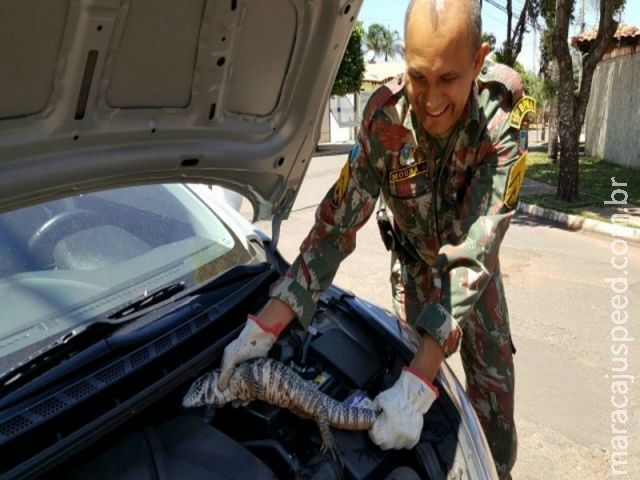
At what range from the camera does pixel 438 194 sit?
1972 millimetres

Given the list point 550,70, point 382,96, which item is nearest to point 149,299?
point 382,96

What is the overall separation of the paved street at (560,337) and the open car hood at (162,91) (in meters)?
1.72

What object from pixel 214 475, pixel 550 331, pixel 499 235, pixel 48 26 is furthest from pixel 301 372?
pixel 550 331

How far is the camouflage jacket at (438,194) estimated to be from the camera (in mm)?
1622

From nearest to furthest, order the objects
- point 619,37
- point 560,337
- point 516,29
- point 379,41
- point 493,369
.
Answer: point 493,369
point 560,337
point 619,37
point 516,29
point 379,41

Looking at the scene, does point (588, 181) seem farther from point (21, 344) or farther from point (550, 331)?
point (21, 344)

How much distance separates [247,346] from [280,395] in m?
0.15

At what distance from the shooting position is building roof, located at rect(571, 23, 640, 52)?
1182cm

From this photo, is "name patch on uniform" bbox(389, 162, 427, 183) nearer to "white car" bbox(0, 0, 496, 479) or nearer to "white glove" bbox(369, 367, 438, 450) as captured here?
"white car" bbox(0, 0, 496, 479)

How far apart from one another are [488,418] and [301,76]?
1262 millimetres

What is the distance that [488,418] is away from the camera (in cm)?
219

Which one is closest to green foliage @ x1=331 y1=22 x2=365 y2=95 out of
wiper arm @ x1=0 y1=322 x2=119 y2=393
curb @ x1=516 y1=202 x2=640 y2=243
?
curb @ x1=516 y1=202 x2=640 y2=243

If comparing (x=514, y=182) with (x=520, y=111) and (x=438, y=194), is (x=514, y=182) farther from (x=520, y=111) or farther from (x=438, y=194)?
(x=438, y=194)

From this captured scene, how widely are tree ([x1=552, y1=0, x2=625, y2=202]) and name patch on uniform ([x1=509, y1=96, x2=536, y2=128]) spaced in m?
6.69
